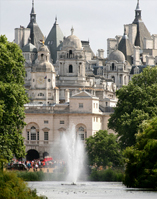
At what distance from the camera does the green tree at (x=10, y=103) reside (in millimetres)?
68500

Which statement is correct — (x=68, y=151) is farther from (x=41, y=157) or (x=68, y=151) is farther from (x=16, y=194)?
(x=16, y=194)

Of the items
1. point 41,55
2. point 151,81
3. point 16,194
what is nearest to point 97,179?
point 151,81

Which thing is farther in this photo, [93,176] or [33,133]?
[33,133]

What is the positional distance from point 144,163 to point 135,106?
91.1 ft

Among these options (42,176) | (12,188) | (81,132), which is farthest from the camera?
(81,132)

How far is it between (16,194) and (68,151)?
5233 cm

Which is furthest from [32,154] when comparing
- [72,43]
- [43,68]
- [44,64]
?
[72,43]

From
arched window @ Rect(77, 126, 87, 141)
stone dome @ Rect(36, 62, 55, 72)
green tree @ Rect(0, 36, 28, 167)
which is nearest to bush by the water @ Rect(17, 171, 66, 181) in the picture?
green tree @ Rect(0, 36, 28, 167)

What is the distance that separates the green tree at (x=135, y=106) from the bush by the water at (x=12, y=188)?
1592 inches

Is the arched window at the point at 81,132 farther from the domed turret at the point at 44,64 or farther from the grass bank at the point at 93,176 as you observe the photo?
the grass bank at the point at 93,176

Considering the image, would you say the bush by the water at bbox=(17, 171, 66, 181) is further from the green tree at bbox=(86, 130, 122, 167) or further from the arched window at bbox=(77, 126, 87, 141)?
the arched window at bbox=(77, 126, 87, 141)

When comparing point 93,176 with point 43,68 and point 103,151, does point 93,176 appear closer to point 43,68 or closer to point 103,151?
point 103,151

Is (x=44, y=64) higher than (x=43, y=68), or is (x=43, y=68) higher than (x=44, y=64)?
(x=44, y=64)

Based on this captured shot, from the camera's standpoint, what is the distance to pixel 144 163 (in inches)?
2454
